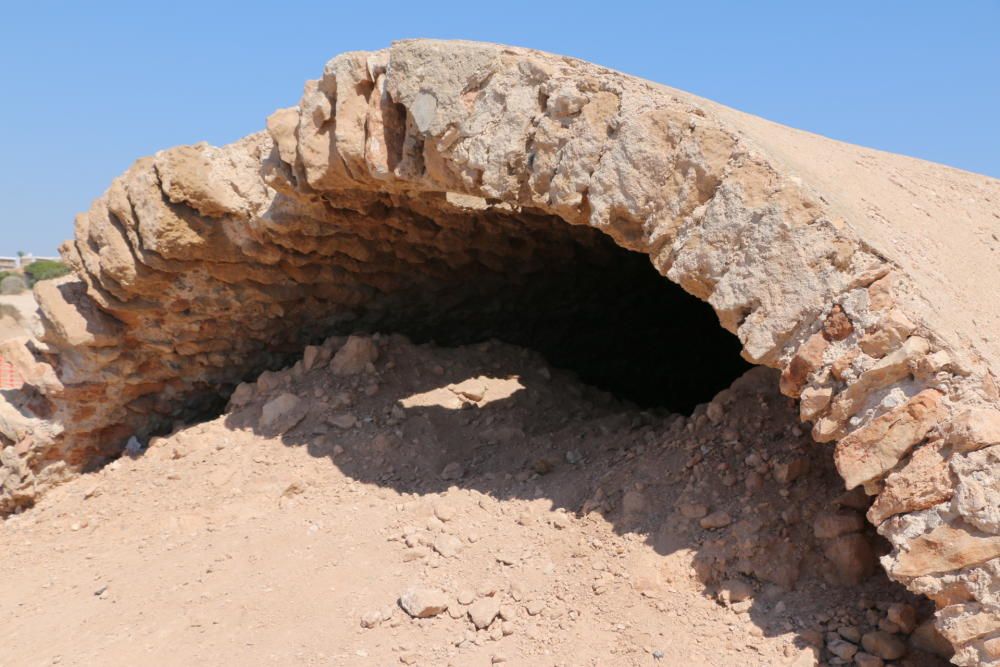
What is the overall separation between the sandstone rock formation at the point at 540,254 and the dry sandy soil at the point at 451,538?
417mm

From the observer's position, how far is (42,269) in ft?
91.6

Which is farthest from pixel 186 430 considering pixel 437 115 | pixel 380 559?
pixel 437 115

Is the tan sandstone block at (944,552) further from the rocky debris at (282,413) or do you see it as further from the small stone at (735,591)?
the rocky debris at (282,413)

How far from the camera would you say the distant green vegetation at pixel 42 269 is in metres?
26.9

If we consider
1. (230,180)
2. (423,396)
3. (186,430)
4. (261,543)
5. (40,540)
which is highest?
(230,180)

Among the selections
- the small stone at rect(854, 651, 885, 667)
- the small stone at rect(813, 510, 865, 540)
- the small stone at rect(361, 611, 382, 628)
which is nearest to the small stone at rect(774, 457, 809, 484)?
the small stone at rect(813, 510, 865, 540)

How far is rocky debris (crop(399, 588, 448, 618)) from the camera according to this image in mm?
3277

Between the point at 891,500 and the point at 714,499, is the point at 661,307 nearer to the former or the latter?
the point at 714,499

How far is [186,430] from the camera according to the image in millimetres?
5078

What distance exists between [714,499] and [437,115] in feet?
6.00

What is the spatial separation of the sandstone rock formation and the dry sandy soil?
42cm

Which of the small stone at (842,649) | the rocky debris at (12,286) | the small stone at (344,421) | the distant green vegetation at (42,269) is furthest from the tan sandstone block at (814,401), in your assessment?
the distant green vegetation at (42,269)

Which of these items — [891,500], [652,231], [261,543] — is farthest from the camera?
[261,543]

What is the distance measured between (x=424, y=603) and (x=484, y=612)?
22cm
